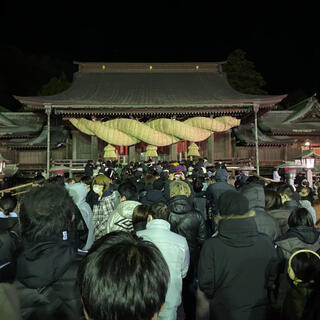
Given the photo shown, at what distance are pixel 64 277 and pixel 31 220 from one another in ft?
1.42

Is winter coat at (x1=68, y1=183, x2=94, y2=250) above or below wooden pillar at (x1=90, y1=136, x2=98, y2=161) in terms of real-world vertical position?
below

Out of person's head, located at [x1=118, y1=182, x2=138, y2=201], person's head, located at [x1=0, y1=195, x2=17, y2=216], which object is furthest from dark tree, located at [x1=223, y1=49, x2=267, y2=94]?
person's head, located at [x1=0, y1=195, x2=17, y2=216]

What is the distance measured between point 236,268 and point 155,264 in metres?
1.29

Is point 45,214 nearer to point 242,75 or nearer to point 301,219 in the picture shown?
point 301,219

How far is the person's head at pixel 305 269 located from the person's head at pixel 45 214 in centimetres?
164

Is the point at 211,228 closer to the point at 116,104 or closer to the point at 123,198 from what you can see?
the point at 123,198

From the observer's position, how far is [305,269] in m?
2.32

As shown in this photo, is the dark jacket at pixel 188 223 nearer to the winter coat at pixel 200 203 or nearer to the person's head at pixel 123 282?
the winter coat at pixel 200 203

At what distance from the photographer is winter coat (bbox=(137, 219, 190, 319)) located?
9.26 feet

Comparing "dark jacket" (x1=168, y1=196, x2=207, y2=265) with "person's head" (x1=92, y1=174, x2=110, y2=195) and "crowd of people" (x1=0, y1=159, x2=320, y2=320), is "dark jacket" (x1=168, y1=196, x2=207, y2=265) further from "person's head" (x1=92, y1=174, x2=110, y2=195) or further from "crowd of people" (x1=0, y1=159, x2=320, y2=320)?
"person's head" (x1=92, y1=174, x2=110, y2=195)

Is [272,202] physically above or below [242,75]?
below

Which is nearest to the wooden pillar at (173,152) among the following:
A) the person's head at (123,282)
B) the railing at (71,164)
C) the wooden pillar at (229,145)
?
the wooden pillar at (229,145)

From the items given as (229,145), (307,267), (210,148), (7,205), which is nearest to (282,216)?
(307,267)

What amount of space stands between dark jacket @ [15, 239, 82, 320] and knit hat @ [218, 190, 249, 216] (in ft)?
4.02
